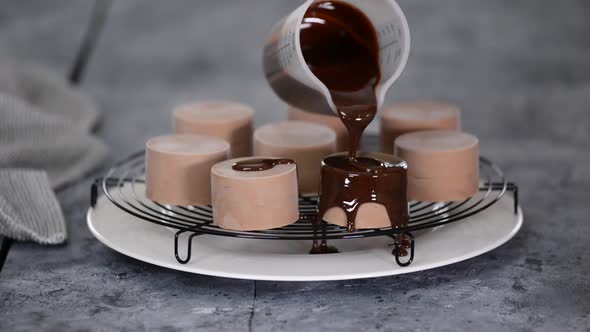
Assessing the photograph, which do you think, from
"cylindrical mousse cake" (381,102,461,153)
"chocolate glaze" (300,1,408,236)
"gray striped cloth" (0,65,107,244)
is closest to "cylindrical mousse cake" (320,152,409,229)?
"chocolate glaze" (300,1,408,236)

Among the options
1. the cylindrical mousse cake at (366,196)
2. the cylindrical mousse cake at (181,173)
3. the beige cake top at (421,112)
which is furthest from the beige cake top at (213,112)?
the cylindrical mousse cake at (366,196)

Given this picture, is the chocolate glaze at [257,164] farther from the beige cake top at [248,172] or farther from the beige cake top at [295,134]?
the beige cake top at [295,134]

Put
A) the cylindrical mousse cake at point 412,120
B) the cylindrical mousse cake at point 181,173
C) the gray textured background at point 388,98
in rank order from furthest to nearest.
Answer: the cylindrical mousse cake at point 412,120, the cylindrical mousse cake at point 181,173, the gray textured background at point 388,98

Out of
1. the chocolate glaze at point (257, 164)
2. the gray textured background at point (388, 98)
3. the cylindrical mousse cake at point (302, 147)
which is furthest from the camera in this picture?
the cylindrical mousse cake at point (302, 147)

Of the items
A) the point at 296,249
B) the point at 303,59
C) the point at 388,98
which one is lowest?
the point at 296,249

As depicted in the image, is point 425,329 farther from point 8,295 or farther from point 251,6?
point 251,6

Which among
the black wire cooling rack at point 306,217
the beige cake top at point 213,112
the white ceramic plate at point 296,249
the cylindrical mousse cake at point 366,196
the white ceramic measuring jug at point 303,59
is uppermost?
the white ceramic measuring jug at point 303,59

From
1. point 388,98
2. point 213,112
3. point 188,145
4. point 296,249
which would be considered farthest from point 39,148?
point 388,98

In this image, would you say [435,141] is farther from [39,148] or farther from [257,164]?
[39,148]
